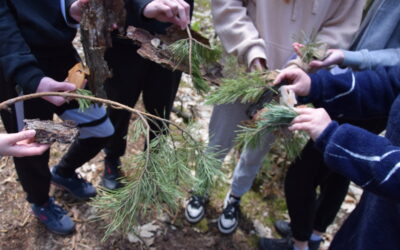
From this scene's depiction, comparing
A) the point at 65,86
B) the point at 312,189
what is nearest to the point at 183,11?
the point at 65,86

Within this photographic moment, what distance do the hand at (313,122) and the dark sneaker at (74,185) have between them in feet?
5.80

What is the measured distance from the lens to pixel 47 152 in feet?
6.15

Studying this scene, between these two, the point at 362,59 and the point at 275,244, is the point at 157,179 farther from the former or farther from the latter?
the point at 275,244

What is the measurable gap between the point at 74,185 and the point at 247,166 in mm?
1309

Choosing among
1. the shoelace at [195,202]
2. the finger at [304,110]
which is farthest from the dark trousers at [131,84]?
the finger at [304,110]

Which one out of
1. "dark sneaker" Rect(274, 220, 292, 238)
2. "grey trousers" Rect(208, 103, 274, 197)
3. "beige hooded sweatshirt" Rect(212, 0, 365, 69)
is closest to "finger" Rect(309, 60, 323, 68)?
"beige hooded sweatshirt" Rect(212, 0, 365, 69)

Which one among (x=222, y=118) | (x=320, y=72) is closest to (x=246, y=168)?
(x=222, y=118)

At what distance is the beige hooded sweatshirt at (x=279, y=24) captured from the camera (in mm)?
1808

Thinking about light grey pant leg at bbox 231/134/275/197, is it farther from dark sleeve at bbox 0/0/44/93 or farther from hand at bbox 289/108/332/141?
dark sleeve at bbox 0/0/44/93

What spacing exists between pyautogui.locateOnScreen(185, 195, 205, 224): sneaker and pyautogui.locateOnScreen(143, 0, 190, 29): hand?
4.63ft

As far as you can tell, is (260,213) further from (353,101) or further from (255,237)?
(353,101)

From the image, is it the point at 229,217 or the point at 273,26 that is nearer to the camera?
the point at 273,26

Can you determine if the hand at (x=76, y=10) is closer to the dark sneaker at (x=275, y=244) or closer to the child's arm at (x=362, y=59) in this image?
the child's arm at (x=362, y=59)

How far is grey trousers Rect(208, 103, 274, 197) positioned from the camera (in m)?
2.03
